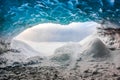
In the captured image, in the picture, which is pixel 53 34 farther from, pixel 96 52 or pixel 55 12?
pixel 96 52

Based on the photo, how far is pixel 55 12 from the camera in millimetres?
5004

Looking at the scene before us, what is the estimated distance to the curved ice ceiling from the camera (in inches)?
177

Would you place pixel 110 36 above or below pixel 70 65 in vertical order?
above

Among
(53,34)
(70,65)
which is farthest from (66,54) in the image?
(53,34)

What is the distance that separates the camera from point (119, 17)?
4977mm

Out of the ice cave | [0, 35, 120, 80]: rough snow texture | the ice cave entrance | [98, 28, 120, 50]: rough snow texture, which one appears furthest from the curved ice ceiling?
the ice cave entrance

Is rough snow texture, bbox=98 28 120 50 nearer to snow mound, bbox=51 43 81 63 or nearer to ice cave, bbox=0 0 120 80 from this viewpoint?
ice cave, bbox=0 0 120 80

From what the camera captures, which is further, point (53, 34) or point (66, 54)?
point (53, 34)

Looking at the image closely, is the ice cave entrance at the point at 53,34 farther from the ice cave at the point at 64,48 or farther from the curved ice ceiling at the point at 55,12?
the curved ice ceiling at the point at 55,12

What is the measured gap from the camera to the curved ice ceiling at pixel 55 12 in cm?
449

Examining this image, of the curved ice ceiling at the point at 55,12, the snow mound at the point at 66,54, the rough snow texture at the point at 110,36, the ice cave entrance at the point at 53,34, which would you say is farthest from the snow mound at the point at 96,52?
the ice cave entrance at the point at 53,34

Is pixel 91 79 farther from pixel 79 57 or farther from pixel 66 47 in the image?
pixel 66 47

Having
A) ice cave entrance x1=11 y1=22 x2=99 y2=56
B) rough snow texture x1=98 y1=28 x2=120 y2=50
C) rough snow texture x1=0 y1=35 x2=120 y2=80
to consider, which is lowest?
rough snow texture x1=0 y1=35 x2=120 y2=80

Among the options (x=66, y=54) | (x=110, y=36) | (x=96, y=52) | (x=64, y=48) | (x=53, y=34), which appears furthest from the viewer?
(x=53, y=34)
